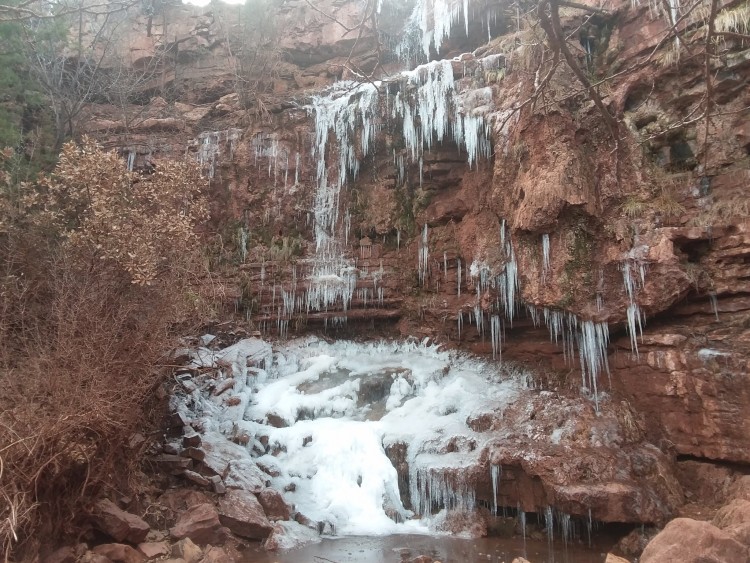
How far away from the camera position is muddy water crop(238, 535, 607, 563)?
6.61 meters

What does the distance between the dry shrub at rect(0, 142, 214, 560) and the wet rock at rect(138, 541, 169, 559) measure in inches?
30.6

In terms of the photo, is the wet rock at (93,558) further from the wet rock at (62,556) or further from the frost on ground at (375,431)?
the frost on ground at (375,431)

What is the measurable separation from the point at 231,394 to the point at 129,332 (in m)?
4.90

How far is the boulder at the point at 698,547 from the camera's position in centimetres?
468

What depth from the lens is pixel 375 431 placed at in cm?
954

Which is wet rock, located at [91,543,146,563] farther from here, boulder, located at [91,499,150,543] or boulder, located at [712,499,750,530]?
Result: boulder, located at [712,499,750,530]

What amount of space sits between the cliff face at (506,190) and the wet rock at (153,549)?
5586 mm

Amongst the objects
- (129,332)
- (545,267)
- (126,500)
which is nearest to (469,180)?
(545,267)

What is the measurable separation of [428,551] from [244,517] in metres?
2.44

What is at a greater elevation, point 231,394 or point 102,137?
point 102,137

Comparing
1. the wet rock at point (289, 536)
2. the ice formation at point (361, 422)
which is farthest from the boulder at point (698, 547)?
the wet rock at point (289, 536)

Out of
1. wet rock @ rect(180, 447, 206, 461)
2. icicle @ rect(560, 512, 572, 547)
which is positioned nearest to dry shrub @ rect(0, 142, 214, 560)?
wet rock @ rect(180, 447, 206, 461)

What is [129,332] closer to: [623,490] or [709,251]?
[623,490]

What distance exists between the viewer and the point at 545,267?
394 inches
